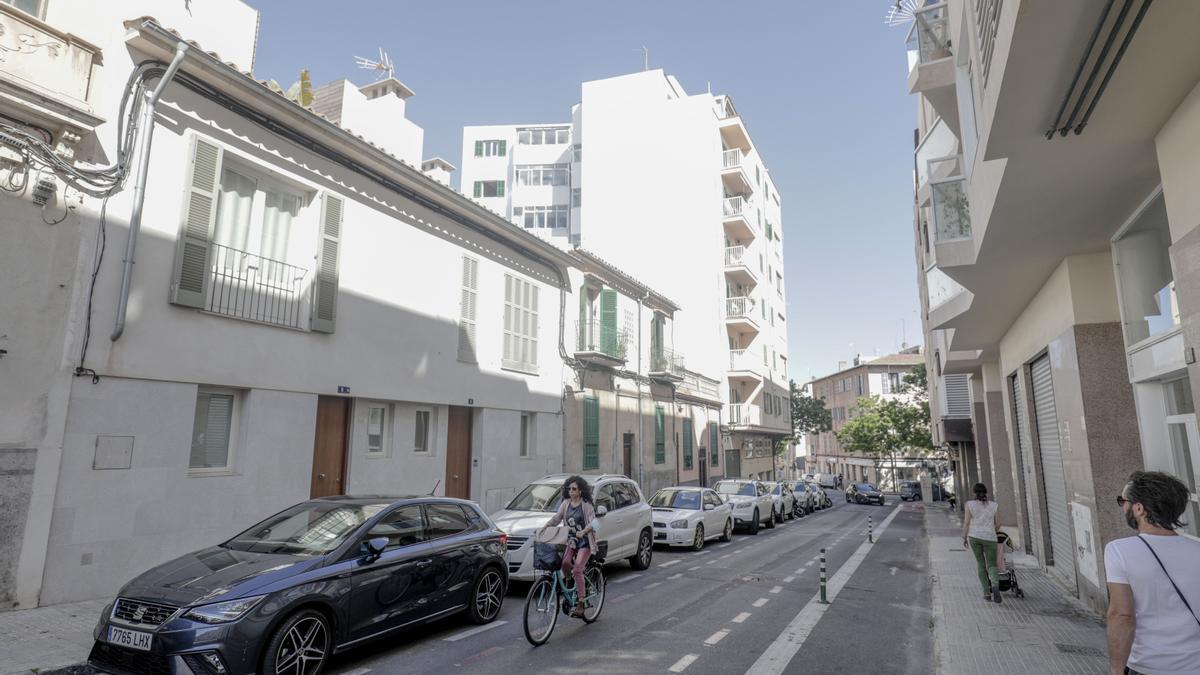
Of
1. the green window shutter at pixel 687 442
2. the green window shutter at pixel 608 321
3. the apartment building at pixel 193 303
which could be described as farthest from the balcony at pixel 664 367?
the apartment building at pixel 193 303

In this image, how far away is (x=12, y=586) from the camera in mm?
7074

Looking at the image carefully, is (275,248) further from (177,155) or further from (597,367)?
(597,367)

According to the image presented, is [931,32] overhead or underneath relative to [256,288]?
overhead

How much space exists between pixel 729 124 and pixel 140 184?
32.2m

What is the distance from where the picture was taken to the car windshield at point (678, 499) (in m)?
16.2

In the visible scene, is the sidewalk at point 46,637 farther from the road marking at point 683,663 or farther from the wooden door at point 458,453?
the wooden door at point 458,453

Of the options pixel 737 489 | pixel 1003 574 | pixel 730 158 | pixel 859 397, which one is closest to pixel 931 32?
pixel 1003 574

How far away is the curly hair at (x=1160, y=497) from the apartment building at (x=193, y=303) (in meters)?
10.2

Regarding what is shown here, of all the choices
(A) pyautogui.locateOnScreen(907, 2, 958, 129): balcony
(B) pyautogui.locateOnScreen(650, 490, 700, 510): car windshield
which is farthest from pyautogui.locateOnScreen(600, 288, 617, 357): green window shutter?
(A) pyautogui.locateOnScreen(907, 2, 958, 129): balcony

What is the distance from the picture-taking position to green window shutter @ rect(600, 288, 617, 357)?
20234mm

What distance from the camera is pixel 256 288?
1017 centimetres

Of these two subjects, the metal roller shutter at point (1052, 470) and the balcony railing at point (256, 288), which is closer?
the balcony railing at point (256, 288)

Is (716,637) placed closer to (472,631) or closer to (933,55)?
(472,631)

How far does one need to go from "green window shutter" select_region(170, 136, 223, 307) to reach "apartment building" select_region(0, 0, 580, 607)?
0.09 ft
